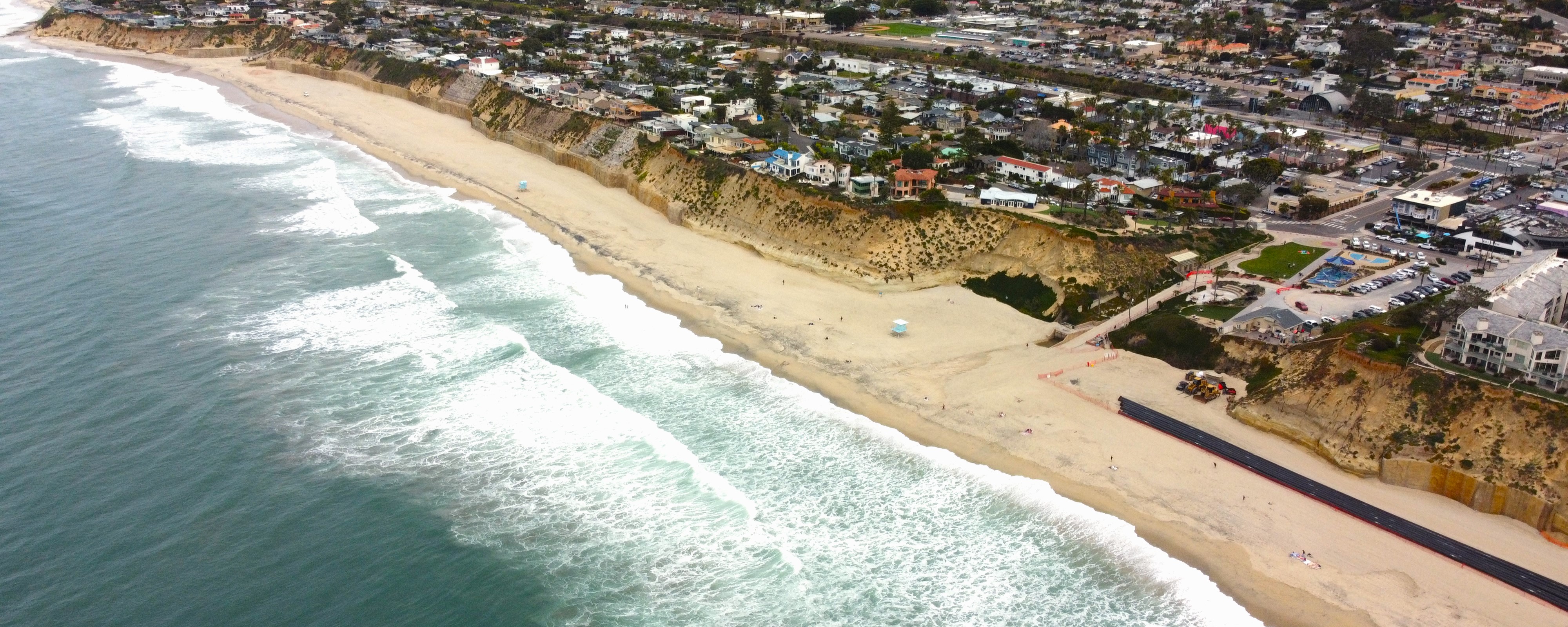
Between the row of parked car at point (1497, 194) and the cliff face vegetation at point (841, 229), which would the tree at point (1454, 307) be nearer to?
the cliff face vegetation at point (841, 229)

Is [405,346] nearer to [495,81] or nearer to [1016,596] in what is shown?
[1016,596]

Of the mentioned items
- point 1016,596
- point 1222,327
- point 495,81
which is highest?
point 495,81

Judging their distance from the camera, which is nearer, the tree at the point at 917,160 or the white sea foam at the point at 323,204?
the white sea foam at the point at 323,204

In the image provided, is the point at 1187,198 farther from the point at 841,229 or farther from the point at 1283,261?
the point at 841,229

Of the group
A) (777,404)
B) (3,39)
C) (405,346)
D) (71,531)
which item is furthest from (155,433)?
(3,39)

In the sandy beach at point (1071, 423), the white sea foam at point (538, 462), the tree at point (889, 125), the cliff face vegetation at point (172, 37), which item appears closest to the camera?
the sandy beach at point (1071, 423)

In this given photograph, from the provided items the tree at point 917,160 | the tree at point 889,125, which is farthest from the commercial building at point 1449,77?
the tree at point 917,160

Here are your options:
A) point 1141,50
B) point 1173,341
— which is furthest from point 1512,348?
point 1141,50
